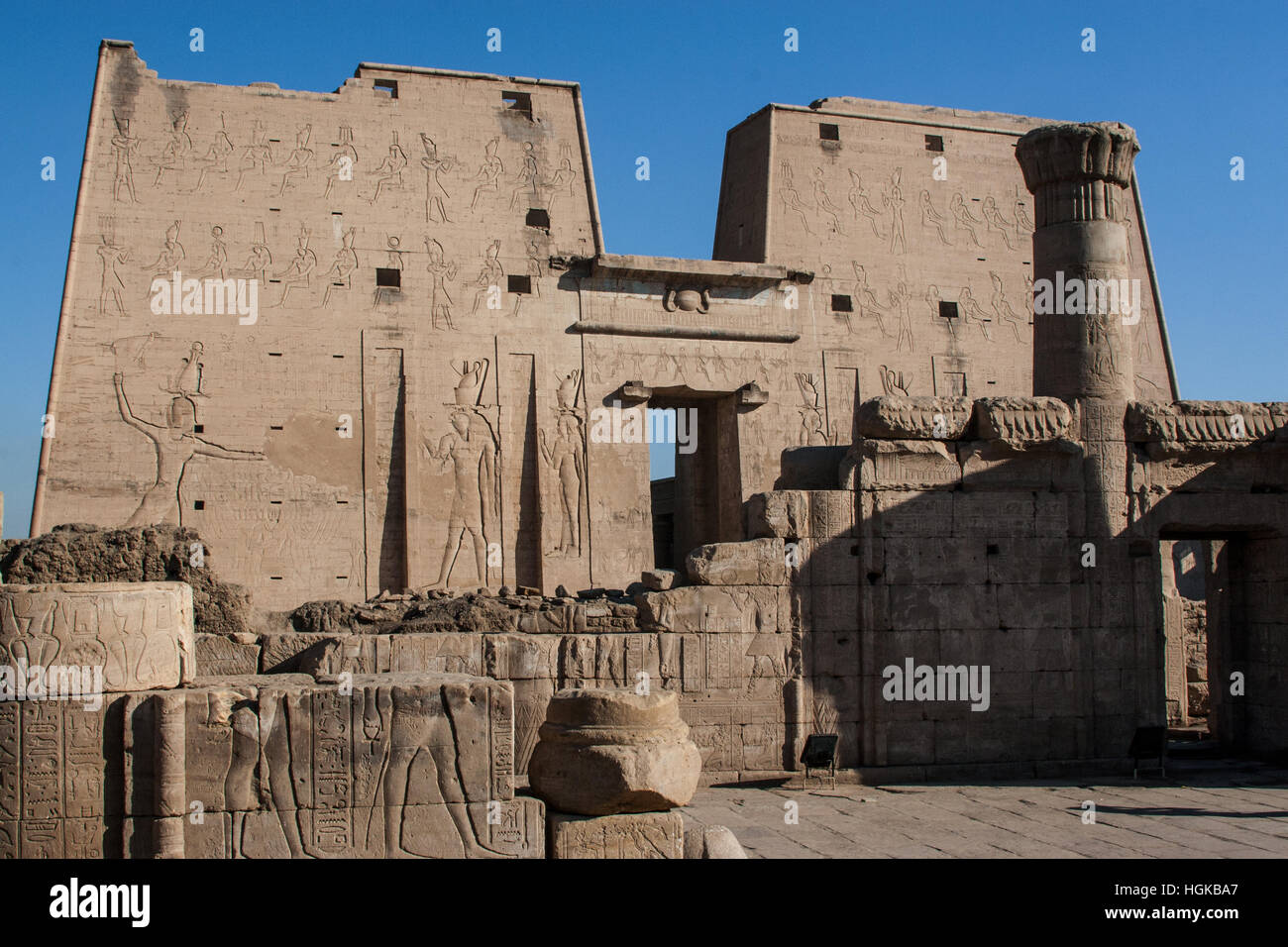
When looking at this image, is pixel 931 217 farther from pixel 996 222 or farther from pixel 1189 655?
pixel 1189 655

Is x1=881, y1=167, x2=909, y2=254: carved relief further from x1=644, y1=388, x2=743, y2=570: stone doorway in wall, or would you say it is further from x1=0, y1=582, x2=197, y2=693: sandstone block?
x1=0, y1=582, x2=197, y2=693: sandstone block

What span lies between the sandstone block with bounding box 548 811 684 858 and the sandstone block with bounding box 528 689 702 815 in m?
0.07

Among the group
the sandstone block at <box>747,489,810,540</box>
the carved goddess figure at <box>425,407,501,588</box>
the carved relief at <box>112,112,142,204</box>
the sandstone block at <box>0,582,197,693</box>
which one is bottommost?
the sandstone block at <box>0,582,197,693</box>

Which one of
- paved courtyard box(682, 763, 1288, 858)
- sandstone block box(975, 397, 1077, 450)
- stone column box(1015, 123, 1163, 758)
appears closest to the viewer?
paved courtyard box(682, 763, 1288, 858)

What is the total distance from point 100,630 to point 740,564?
5978 millimetres

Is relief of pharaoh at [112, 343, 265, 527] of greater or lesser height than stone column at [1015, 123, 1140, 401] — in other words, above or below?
below

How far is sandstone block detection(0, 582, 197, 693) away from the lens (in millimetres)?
6000

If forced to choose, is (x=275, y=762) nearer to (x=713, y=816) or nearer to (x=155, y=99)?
(x=713, y=816)

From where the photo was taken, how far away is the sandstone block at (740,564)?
35.3ft

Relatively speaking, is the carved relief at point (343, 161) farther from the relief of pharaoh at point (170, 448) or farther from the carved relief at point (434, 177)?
the relief of pharaoh at point (170, 448)

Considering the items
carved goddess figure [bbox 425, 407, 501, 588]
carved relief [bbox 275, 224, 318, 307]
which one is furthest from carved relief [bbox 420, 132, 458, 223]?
carved goddess figure [bbox 425, 407, 501, 588]

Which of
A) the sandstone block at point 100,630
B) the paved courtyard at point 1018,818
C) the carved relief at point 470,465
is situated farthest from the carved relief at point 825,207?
the sandstone block at point 100,630

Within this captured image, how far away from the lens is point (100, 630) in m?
6.12

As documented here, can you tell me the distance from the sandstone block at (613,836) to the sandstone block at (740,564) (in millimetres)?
4121
